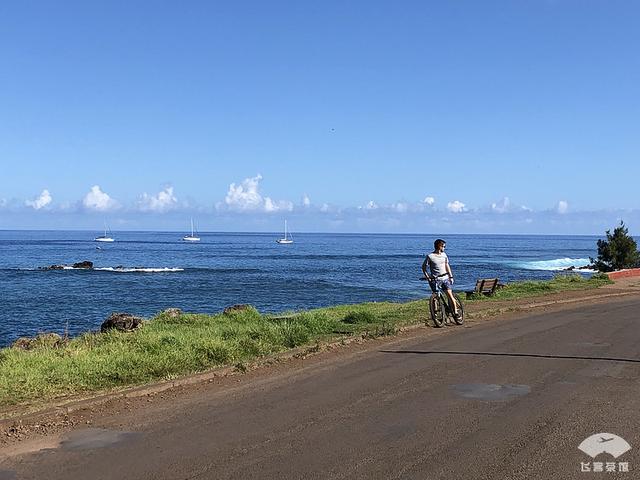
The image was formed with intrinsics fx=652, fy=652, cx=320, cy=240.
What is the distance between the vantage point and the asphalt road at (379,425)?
514 centimetres

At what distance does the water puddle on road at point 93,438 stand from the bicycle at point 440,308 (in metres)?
8.45

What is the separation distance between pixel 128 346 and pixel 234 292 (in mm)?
32879

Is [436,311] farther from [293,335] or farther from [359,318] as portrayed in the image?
[293,335]

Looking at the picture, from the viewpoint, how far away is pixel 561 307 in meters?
18.2

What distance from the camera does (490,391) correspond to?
7.68 metres

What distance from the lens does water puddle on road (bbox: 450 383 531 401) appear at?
7406mm

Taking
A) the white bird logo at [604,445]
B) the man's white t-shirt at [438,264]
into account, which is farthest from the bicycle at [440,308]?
the white bird logo at [604,445]

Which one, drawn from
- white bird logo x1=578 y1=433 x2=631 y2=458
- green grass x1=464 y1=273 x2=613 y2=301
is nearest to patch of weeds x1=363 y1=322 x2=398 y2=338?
white bird logo x1=578 y1=433 x2=631 y2=458

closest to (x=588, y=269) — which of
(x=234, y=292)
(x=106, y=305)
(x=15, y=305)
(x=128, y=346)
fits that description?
(x=234, y=292)

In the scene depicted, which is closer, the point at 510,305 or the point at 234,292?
the point at 510,305

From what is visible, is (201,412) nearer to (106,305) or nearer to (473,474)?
(473,474)

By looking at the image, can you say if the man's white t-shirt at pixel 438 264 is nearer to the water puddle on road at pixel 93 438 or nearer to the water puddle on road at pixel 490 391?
the water puddle on road at pixel 490 391

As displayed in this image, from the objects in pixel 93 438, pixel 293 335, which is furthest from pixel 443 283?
pixel 93 438

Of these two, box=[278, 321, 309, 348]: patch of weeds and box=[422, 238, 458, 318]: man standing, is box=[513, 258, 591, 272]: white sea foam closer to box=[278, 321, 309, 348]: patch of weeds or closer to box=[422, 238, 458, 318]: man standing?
box=[422, 238, 458, 318]: man standing
